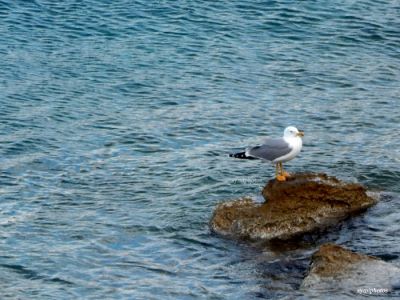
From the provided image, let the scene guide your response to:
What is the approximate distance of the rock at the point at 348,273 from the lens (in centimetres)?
1343

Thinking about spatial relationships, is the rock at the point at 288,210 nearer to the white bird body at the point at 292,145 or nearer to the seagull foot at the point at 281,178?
the seagull foot at the point at 281,178

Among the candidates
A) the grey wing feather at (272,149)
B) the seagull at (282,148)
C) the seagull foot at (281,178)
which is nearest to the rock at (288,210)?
the seagull foot at (281,178)

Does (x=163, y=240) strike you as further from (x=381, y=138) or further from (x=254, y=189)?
(x=381, y=138)

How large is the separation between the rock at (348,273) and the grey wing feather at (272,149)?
245 centimetres

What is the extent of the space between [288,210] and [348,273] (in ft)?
8.22

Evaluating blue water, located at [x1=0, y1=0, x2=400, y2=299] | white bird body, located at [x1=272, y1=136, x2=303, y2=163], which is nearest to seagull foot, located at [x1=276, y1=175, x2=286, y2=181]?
white bird body, located at [x1=272, y1=136, x2=303, y2=163]

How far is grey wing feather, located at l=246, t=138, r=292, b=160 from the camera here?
632 inches

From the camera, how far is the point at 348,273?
44.9ft

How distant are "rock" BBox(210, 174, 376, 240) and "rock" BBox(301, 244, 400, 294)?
1912 millimetres

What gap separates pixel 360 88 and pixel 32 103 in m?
7.86

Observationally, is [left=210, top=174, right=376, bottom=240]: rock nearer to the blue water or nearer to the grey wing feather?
the blue water

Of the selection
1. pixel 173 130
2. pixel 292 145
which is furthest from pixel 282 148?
pixel 173 130

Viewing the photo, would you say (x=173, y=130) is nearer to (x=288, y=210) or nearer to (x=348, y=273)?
(x=288, y=210)

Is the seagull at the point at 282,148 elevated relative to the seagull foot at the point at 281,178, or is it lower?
elevated
